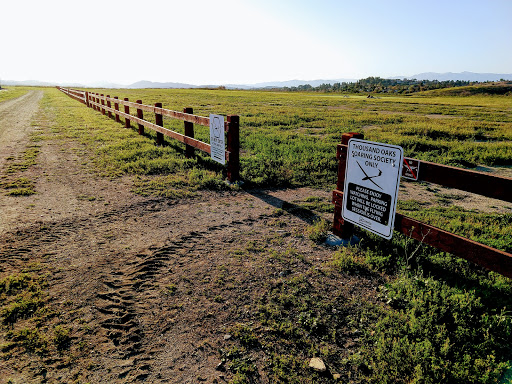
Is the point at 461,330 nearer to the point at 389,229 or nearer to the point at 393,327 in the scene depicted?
the point at 393,327

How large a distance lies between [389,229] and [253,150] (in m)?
6.99

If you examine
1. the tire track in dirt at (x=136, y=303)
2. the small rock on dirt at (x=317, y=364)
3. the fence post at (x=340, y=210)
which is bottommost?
the small rock on dirt at (x=317, y=364)

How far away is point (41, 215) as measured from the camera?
5.47 meters

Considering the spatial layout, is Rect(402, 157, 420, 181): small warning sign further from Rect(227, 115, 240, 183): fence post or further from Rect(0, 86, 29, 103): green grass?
Rect(0, 86, 29, 103): green grass

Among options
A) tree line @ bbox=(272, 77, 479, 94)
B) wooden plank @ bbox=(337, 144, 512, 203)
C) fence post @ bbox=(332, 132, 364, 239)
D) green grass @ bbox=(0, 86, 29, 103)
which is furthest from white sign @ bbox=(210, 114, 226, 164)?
tree line @ bbox=(272, 77, 479, 94)

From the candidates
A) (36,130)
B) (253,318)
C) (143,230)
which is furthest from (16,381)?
(36,130)

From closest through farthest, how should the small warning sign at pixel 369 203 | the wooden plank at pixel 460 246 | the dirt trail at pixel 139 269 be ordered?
the dirt trail at pixel 139 269 → the wooden plank at pixel 460 246 → the small warning sign at pixel 369 203

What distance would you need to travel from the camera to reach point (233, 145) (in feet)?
23.3

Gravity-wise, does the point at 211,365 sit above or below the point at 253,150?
below

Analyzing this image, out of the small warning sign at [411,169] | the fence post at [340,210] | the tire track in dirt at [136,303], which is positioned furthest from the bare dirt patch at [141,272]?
the small warning sign at [411,169]

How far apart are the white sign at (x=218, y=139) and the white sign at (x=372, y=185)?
3.77 m

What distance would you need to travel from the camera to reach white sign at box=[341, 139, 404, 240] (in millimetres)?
3515

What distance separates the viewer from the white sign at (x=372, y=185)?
3.52m

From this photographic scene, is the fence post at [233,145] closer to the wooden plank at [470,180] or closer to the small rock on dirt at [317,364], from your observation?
the wooden plank at [470,180]
